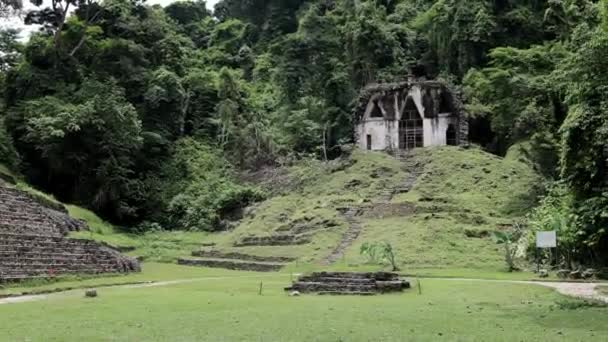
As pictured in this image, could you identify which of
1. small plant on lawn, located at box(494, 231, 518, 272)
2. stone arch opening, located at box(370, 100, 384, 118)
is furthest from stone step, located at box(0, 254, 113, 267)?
stone arch opening, located at box(370, 100, 384, 118)

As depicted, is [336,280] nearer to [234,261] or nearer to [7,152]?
[234,261]

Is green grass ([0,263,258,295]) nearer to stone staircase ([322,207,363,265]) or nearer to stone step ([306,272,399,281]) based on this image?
stone staircase ([322,207,363,265])

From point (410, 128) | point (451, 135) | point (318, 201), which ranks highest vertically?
point (410, 128)

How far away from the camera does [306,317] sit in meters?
12.5

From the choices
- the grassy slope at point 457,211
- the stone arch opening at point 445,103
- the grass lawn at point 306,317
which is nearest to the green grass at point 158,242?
the grassy slope at point 457,211

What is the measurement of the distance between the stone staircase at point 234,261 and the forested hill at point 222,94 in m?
7.78

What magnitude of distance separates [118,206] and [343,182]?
13.6m

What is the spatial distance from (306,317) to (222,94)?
37.7 meters

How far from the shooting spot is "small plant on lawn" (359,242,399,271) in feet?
82.1

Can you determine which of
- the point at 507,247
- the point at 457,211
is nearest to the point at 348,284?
the point at 507,247

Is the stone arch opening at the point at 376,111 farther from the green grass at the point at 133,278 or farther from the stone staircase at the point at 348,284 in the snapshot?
the stone staircase at the point at 348,284

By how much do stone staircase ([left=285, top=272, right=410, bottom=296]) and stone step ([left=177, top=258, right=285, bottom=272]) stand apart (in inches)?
321

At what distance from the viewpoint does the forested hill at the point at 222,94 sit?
1524 inches

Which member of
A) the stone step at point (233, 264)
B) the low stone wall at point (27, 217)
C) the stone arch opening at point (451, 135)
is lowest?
the stone step at point (233, 264)
